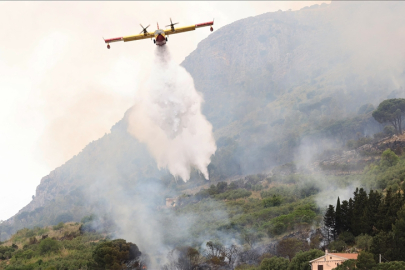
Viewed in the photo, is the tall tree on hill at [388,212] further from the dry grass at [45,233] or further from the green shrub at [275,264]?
the dry grass at [45,233]

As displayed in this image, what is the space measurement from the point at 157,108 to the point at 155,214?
22911mm

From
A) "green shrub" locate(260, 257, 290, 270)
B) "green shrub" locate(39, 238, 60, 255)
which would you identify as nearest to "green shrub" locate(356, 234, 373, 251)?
"green shrub" locate(260, 257, 290, 270)

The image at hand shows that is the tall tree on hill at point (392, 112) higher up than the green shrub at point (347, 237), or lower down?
Answer: higher up

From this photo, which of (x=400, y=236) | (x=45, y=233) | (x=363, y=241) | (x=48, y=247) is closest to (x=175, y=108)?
(x=48, y=247)

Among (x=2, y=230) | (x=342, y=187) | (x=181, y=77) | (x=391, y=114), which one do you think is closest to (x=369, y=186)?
(x=342, y=187)

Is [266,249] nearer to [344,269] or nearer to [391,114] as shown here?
[344,269]

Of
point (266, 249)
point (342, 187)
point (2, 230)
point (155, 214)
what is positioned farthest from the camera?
point (2, 230)

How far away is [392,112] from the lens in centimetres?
12531

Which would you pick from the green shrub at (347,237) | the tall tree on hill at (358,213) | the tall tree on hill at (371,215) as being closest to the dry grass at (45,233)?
the green shrub at (347,237)

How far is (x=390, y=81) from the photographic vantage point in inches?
7785

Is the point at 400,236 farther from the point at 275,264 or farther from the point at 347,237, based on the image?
the point at 275,264

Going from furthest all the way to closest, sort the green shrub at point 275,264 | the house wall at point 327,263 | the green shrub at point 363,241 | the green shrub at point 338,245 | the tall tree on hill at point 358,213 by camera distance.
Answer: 1. the tall tree on hill at point 358,213
2. the green shrub at point 338,245
3. the green shrub at point 275,264
4. the green shrub at point 363,241
5. the house wall at point 327,263

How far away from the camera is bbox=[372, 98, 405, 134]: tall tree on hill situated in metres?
123

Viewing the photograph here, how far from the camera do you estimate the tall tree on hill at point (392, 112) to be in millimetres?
123188
